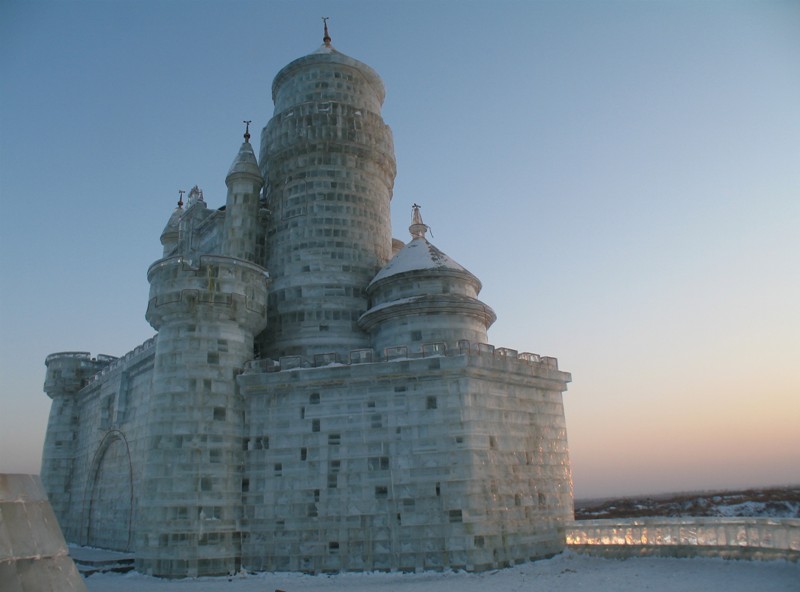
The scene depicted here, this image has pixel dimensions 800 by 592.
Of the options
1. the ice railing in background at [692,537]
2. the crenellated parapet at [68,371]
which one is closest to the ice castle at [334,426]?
the ice railing in background at [692,537]

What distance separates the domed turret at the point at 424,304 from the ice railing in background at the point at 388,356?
468cm

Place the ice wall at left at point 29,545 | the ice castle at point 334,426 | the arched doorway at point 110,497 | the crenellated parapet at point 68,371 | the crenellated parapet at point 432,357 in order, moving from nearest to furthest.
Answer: the ice wall at left at point 29,545, the ice castle at point 334,426, the crenellated parapet at point 432,357, the arched doorway at point 110,497, the crenellated parapet at point 68,371

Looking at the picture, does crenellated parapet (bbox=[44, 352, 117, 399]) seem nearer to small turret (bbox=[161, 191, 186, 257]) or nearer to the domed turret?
small turret (bbox=[161, 191, 186, 257])

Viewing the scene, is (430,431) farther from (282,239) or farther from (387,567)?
(282,239)

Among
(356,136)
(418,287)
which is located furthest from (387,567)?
(356,136)

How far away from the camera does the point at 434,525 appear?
26.2 metres

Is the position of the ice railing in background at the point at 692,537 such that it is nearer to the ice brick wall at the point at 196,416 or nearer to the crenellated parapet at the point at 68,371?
the ice brick wall at the point at 196,416

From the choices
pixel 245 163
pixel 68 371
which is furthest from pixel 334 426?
pixel 68 371

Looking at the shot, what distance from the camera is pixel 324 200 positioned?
4075cm

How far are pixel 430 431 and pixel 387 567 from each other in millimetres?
6439

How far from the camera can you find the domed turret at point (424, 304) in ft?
114

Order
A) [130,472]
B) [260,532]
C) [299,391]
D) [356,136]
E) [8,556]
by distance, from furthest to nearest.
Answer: [356,136] < [130,472] < [299,391] < [260,532] < [8,556]

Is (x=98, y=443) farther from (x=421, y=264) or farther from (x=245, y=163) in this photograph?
(x=421, y=264)

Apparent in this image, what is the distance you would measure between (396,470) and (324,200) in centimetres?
2115
